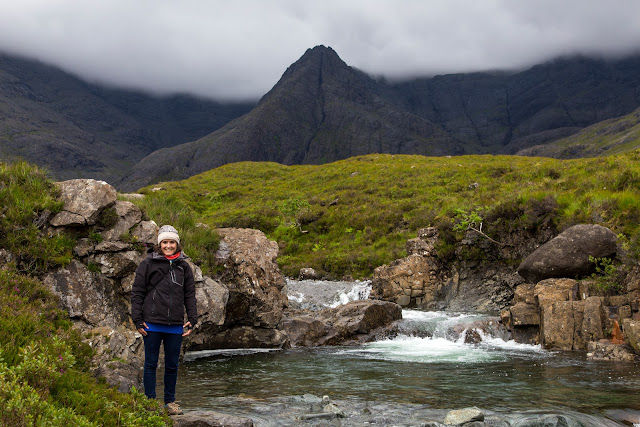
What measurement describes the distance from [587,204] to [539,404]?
16.1 meters

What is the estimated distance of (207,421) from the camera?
6.61 meters

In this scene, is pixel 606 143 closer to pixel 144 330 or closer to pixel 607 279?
pixel 607 279

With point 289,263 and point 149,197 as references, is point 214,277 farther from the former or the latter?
point 289,263

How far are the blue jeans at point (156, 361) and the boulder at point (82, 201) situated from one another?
658 centimetres

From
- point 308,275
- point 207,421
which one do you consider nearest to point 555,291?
point 207,421

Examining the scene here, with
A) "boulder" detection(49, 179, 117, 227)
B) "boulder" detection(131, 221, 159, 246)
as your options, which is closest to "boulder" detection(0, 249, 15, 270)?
"boulder" detection(49, 179, 117, 227)

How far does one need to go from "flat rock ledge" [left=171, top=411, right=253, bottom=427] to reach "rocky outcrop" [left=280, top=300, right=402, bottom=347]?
400 inches

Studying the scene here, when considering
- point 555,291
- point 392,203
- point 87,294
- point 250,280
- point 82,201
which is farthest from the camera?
point 392,203

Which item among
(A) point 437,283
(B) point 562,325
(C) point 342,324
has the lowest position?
(C) point 342,324

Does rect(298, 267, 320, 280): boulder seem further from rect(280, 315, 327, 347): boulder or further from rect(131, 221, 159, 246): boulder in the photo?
rect(131, 221, 159, 246): boulder

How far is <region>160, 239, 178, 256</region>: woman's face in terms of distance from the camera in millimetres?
7531

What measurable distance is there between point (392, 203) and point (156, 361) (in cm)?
3478

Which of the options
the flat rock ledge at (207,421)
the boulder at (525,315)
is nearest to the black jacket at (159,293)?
the flat rock ledge at (207,421)

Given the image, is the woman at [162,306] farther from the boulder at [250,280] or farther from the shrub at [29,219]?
the boulder at [250,280]
